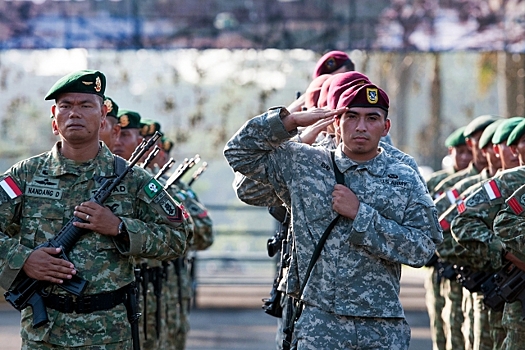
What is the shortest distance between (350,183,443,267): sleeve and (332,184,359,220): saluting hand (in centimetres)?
3

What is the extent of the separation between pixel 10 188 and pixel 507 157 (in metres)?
3.94

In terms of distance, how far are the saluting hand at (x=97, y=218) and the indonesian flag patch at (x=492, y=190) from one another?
2836mm

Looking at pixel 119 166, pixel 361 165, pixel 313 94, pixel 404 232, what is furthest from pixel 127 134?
pixel 404 232

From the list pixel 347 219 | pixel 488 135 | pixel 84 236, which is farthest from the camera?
pixel 488 135

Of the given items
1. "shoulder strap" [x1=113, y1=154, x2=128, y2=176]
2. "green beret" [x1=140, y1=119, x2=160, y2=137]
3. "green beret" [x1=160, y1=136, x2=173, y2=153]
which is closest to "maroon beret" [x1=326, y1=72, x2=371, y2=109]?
"shoulder strap" [x1=113, y1=154, x2=128, y2=176]

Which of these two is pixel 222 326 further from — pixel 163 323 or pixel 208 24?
pixel 163 323

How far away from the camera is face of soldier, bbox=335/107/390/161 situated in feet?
20.9

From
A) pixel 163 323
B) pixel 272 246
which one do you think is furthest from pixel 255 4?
pixel 272 246

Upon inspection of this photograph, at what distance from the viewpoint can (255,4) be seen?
16.2 metres

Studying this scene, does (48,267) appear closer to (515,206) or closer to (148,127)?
(515,206)

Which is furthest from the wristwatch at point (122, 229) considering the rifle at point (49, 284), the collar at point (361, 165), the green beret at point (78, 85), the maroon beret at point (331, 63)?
the maroon beret at point (331, 63)

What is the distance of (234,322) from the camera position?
53.9 ft

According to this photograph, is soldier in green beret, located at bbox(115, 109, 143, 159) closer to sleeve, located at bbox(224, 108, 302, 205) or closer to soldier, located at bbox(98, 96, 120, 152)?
soldier, located at bbox(98, 96, 120, 152)

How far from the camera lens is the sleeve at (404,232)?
20.3ft
